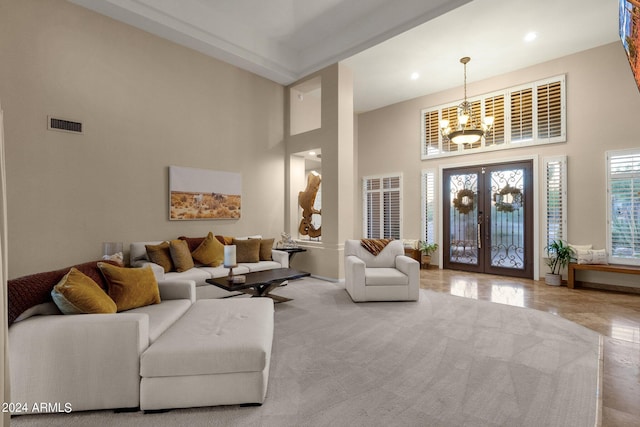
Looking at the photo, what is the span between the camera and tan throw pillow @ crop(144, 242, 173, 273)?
4.23 m

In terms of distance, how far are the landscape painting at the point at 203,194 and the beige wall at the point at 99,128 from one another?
13cm

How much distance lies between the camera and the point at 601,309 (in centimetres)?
402

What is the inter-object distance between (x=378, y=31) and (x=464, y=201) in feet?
13.1

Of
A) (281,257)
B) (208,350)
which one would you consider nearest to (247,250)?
(281,257)

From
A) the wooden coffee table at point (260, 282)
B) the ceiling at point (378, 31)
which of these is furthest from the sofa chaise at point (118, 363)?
the ceiling at point (378, 31)

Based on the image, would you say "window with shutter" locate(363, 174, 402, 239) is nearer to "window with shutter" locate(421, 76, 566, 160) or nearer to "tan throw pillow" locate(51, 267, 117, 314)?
"window with shutter" locate(421, 76, 566, 160)

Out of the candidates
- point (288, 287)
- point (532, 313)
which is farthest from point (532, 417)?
point (288, 287)

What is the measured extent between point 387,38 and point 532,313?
4556 mm

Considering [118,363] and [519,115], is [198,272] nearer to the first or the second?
[118,363]

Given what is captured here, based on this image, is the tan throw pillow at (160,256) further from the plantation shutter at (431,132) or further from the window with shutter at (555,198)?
the window with shutter at (555,198)

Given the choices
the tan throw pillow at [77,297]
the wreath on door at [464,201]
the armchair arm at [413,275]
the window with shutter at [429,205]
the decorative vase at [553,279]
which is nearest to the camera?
the tan throw pillow at [77,297]

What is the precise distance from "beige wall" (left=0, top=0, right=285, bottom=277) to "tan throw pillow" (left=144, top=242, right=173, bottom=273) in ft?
1.70

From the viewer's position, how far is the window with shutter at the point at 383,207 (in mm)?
7801

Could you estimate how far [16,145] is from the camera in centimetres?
362
